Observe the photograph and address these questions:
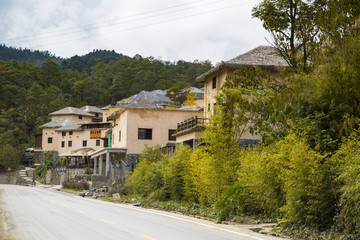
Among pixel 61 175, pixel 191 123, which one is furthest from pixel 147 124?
pixel 61 175

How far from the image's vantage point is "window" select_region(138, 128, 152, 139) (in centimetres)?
4334

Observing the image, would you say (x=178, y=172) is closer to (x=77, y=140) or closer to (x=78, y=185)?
(x=78, y=185)

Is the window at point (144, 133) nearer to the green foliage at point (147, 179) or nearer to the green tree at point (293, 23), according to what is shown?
the green foliage at point (147, 179)

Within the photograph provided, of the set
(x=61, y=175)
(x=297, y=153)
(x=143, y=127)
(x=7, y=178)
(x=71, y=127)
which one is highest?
(x=71, y=127)

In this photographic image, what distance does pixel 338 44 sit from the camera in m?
15.2

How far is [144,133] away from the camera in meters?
43.5

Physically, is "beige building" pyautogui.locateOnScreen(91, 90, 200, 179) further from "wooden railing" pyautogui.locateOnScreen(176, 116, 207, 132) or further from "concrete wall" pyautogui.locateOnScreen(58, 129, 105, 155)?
"concrete wall" pyautogui.locateOnScreen(58, 129, 105, 155)

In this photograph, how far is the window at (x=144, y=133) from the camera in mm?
43344

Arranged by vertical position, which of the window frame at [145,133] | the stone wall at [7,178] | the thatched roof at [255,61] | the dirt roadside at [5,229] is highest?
the thatched roof at [255,61]

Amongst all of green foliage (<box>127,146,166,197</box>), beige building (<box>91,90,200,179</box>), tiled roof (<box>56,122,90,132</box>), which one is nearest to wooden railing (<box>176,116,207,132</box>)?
green foliage (<box>127,146,166,197</box>)

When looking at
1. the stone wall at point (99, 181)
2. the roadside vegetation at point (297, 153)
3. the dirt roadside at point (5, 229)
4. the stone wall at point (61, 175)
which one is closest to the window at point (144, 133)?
the stone wall at point (99, 181)

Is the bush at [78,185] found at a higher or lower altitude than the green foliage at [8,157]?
lower

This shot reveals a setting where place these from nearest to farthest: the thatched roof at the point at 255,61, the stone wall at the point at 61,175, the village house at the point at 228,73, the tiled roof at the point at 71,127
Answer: the thatched roof at the point at 255,61 → the village house at the point at 228,73 → the stone wall at the point at 61,175 → the tiled roof at the point at 71,127

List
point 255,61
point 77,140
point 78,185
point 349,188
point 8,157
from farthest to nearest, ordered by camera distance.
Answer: point 8,157, point 77,140, point 78,185, point 255,61, point 349,188
